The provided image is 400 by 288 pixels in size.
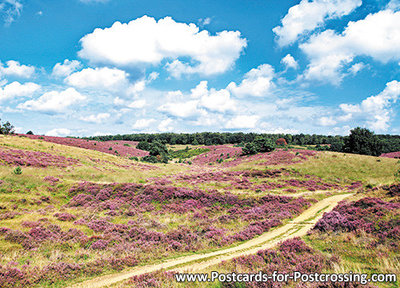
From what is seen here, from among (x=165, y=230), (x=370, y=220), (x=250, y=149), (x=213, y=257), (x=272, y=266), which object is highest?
(x=250, y=149)

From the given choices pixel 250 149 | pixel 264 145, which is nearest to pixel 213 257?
pixel 250 149

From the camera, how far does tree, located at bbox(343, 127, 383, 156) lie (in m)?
60.5

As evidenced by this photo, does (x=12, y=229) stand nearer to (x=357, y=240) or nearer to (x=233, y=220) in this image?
(x=233, y=220)

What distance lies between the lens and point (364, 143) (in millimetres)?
60812

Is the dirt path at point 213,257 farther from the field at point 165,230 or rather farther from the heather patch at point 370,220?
the heather patch at point 370,220

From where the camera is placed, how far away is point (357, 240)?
1012 cm

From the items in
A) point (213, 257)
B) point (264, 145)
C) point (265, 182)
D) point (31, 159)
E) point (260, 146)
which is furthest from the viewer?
point (260, 146)

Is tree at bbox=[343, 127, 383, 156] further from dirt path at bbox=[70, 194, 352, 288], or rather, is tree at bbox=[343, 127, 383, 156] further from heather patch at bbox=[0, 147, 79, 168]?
heather patch at bbox=[0, 147, 79, 168]

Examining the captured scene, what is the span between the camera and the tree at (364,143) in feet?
198

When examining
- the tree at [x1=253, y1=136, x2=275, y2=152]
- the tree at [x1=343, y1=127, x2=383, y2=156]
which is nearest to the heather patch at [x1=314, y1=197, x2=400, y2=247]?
the tree at [x1=253, y1=136, x2=275, y2=152]

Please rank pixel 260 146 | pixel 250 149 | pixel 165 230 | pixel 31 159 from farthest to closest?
pixel 250 149
pixel 260 146
pixel 31 159
pixel 165 230

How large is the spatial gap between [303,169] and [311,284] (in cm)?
3715

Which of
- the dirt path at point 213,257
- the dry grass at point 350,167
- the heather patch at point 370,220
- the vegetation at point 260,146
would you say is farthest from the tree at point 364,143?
the dirt path at point 213,257

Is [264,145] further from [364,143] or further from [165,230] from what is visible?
[165,230]
